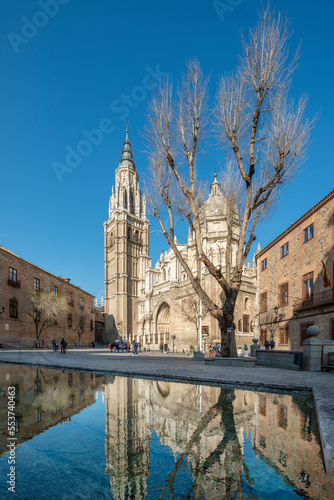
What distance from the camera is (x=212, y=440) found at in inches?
119

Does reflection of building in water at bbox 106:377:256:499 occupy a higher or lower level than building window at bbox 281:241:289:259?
lower

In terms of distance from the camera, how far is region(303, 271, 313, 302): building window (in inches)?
701

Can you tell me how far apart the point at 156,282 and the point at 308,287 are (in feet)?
135

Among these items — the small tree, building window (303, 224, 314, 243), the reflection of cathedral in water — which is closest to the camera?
the reflection of cathedral in water

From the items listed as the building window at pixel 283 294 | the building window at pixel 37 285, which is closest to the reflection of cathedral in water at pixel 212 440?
the building window at pixel 283 294

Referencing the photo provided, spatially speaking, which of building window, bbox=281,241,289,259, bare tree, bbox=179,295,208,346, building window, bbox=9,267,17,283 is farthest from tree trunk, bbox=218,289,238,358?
building window, bbox=9,267,17,283

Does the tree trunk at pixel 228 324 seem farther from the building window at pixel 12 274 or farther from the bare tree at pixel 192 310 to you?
the building window at pixel 12 274

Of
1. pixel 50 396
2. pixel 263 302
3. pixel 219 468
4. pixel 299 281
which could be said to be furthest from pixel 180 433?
pixel 263 302

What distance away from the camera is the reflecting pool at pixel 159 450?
81.1 inches

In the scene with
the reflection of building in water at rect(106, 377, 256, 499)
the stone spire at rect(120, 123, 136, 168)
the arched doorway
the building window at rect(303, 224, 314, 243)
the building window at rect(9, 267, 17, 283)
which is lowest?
the arched doorway

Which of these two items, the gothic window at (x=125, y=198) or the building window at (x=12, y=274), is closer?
the building window at (x=12, y=274)

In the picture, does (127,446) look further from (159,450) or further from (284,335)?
(284,335)

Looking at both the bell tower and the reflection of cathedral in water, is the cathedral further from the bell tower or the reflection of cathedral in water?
the reflection of cathedral in water

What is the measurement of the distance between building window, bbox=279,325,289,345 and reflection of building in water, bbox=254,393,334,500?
1685 cm
